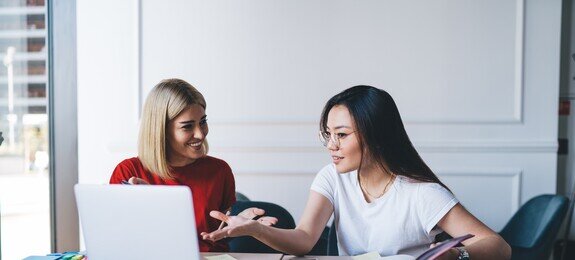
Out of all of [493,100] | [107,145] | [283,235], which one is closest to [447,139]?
[493,100]

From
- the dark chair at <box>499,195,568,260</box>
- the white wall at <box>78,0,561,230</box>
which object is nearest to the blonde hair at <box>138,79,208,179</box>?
the white wall at <box>78,0,561,230</box>

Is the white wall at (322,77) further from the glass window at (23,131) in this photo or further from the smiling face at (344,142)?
the smiling face at (344,142)

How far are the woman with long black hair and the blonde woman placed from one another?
435 mm

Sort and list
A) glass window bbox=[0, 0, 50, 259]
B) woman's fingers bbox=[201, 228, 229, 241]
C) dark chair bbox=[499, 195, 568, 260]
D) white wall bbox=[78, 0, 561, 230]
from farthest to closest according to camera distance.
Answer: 1. white wall bbox=[78, 0, 561, 230]
2. glass window bbox=[0, 0, 50, 259]
3. dark chair bbox=[499, 195, 568, 260]
4. woman's fingers bbox=[201, 228, 229, 241]

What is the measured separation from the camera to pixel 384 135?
179 centimetres

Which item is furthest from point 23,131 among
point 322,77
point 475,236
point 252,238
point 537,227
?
point 537,227

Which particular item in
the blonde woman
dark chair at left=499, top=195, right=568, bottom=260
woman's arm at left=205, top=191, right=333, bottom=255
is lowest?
dark chair at left=499, top=195, right=568, bottom=260

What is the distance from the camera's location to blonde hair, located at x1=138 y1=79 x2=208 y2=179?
206 centimetres

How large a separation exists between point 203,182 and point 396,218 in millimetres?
822

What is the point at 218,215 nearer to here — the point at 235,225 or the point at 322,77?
the point at 235,225

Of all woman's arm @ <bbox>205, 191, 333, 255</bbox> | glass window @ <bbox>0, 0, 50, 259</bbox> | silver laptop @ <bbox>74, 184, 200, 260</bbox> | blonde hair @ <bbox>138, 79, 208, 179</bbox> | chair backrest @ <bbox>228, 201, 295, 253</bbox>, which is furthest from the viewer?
glass window @ <bbox>0, 0, 50, 259</bbox>

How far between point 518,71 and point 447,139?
0.61 metres

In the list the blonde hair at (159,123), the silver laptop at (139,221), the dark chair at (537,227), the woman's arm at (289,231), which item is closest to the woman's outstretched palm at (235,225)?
the woman's arm at (289,231)

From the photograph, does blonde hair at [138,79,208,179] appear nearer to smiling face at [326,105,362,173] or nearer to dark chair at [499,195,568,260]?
smiling face at [326,105,362,173]
